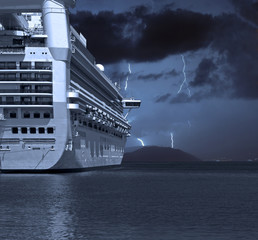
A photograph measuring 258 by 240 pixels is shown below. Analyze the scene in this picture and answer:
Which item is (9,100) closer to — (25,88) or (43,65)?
(25,88)

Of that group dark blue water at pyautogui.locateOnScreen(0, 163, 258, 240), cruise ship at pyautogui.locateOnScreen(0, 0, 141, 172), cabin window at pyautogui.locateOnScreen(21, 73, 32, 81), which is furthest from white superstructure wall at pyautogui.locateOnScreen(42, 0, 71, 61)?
dark blue water at pyautogui.locateOnScreen(0, 163, 258, 240)

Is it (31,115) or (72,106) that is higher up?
(72,106)

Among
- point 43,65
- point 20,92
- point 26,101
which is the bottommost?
point 26,101

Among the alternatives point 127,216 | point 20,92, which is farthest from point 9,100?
point 127,216

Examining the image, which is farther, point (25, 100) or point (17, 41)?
point (17, 41)

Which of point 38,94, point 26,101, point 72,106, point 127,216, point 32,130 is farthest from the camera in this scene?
point 72,106

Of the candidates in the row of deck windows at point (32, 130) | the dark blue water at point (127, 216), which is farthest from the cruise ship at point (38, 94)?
the dark blue water at point (127, 216)

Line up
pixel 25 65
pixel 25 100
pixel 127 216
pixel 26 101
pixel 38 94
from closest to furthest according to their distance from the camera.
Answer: pixel 127 216 < pixel 38 94 < pixel 26 101 < pixel 25 100 < pixel 25 65

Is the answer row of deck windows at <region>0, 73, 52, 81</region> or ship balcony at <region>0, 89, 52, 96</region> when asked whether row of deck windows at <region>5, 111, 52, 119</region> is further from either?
row of deck windows at <region>0, 73, 52, 81</region>

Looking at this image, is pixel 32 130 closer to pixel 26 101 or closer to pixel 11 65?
pixel 26 101

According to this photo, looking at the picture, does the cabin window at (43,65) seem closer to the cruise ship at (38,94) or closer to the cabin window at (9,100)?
the cruise ship at (38,94)

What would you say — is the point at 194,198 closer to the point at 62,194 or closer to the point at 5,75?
the point at 62,194

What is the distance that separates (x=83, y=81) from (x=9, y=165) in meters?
19.4

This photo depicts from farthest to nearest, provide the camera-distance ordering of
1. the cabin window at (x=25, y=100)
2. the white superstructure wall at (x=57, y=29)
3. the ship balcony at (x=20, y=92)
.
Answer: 1. the white superstructure wall at (x=57, y=29)
2. the cabin window at (x=25, y=100)
3. the ship balcony at (x=20, y=92)
